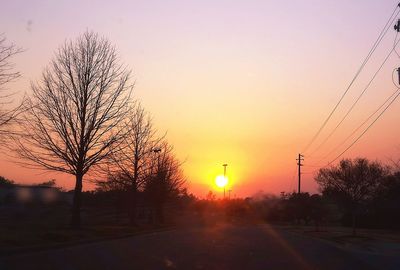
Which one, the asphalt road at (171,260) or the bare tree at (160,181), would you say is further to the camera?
the bare tree at (160,181)

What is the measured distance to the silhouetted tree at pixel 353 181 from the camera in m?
68.1

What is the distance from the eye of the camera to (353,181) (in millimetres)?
69812

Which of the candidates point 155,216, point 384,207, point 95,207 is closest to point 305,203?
point 384,207

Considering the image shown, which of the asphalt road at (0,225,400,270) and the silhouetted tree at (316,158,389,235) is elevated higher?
the silhouetted tree at (316,158,389,235)

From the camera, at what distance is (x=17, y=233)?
86.3 feet

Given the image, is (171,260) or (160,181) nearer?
(171,260)

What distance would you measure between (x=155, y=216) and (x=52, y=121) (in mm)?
34963

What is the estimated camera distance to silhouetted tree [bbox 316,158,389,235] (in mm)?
68062

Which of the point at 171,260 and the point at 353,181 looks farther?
the point at 353,181

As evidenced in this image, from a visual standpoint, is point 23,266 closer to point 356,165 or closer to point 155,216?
point 155,216

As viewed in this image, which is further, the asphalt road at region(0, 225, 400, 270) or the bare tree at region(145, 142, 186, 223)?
the bare tree at region(145, 142, 186, 223)

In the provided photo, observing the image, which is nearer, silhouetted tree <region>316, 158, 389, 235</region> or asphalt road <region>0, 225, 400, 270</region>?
asphalt road <region>0, 225, 400, 270</region>

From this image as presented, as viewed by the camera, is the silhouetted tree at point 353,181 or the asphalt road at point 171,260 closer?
the asphalt road at point 171,260

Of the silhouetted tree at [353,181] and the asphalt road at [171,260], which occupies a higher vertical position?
the silhouetted tree at [353,181]
